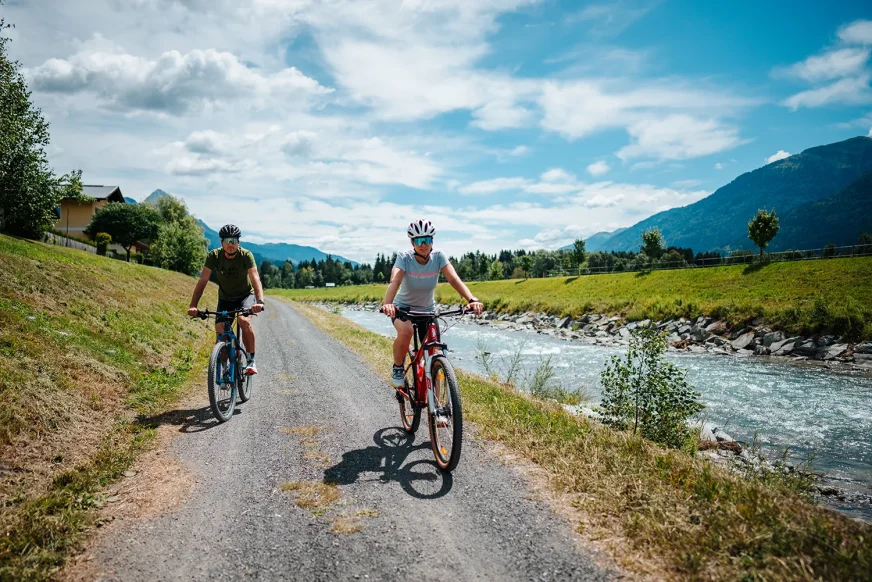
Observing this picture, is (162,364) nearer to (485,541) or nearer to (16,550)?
(16,550)

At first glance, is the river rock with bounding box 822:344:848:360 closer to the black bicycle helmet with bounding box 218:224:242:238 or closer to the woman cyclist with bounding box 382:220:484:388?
the woman cyclist with bounding box 382:220:484:388

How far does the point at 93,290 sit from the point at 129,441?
11.0 m

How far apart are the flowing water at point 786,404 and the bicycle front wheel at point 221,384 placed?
27.6 ft

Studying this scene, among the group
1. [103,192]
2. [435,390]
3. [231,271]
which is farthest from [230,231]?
[103,192]

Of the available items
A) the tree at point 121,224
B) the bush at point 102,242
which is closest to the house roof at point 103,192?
the tree at point 121,224

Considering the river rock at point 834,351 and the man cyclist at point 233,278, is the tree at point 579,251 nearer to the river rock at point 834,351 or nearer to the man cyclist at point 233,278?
the river rock at point 834,351

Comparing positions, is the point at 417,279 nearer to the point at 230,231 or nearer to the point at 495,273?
the point at 230,231

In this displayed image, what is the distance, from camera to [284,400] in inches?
345

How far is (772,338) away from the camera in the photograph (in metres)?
20.5

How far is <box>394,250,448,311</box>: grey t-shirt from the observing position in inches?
237

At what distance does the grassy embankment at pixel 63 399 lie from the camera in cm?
371

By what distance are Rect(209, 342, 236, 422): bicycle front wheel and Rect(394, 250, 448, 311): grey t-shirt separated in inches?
137

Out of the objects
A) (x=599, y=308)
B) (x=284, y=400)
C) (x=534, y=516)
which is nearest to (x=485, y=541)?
(x=534, y=516)

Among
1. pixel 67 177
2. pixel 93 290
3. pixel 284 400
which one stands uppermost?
pixel 67 177
